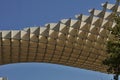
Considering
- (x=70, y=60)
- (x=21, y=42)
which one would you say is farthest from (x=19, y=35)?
(x=70, y=60)

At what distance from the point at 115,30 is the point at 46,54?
29520mm

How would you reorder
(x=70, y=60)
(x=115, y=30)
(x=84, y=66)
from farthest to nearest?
1. (x=84, y=66)
2. (x=70, y=60)
3. (x=115, y=30)

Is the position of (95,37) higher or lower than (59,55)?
higher

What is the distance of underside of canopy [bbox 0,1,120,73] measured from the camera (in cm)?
4238

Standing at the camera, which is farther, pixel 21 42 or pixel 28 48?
pixel 28 48

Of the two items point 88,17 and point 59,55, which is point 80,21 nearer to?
point 88,17

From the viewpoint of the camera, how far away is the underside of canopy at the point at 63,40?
42375 millimetres

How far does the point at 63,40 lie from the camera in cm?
4666

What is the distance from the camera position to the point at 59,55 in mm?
53312

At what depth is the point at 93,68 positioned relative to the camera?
6134 cm

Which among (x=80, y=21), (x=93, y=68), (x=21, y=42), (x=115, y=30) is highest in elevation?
(x=115, y=30)

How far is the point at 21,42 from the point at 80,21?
842 centimetres

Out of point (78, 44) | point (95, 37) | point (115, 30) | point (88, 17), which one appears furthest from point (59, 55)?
point (115, 30)

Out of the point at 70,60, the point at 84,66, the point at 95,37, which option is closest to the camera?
the point at 95,37
